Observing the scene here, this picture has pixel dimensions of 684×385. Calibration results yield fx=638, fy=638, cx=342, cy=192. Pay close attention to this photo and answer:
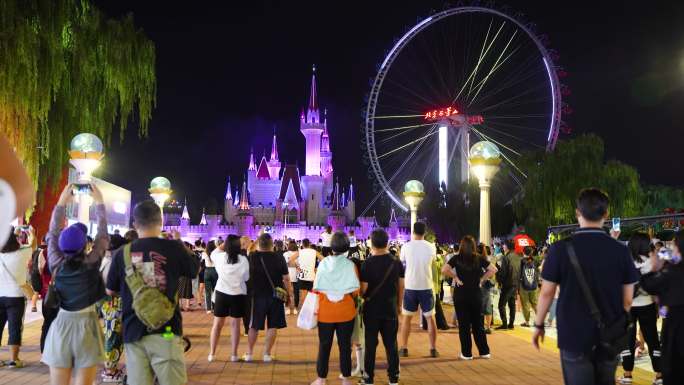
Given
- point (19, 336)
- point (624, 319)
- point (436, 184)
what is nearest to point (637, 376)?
point (624, 319)

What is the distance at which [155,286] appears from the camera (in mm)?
4789

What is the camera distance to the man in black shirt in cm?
750

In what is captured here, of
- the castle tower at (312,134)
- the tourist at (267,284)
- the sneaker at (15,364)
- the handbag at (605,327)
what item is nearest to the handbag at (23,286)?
the sneaker at (15,364)

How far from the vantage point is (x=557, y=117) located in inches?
1665

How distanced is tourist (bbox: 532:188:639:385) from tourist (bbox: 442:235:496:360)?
15.6ft

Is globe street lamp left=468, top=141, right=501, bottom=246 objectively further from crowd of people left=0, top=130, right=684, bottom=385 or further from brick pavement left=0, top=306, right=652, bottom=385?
crowd of people left=0, top=130, right=684, bottom=385

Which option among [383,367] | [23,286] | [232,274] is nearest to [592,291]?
[383,367]

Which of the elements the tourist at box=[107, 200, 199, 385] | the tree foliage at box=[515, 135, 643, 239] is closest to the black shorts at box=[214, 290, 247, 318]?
the tourist at box=[107, 200, 199, 385]

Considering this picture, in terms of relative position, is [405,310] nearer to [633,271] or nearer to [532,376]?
[532,376]

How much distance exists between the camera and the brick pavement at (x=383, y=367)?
7.96m

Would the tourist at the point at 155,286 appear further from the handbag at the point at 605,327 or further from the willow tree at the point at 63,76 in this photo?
the willow tree at the point at 63,76

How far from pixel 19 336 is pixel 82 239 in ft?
13.1

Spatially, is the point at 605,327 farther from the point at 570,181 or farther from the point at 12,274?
the point at 570,181

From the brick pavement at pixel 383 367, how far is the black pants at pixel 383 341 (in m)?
0.53
